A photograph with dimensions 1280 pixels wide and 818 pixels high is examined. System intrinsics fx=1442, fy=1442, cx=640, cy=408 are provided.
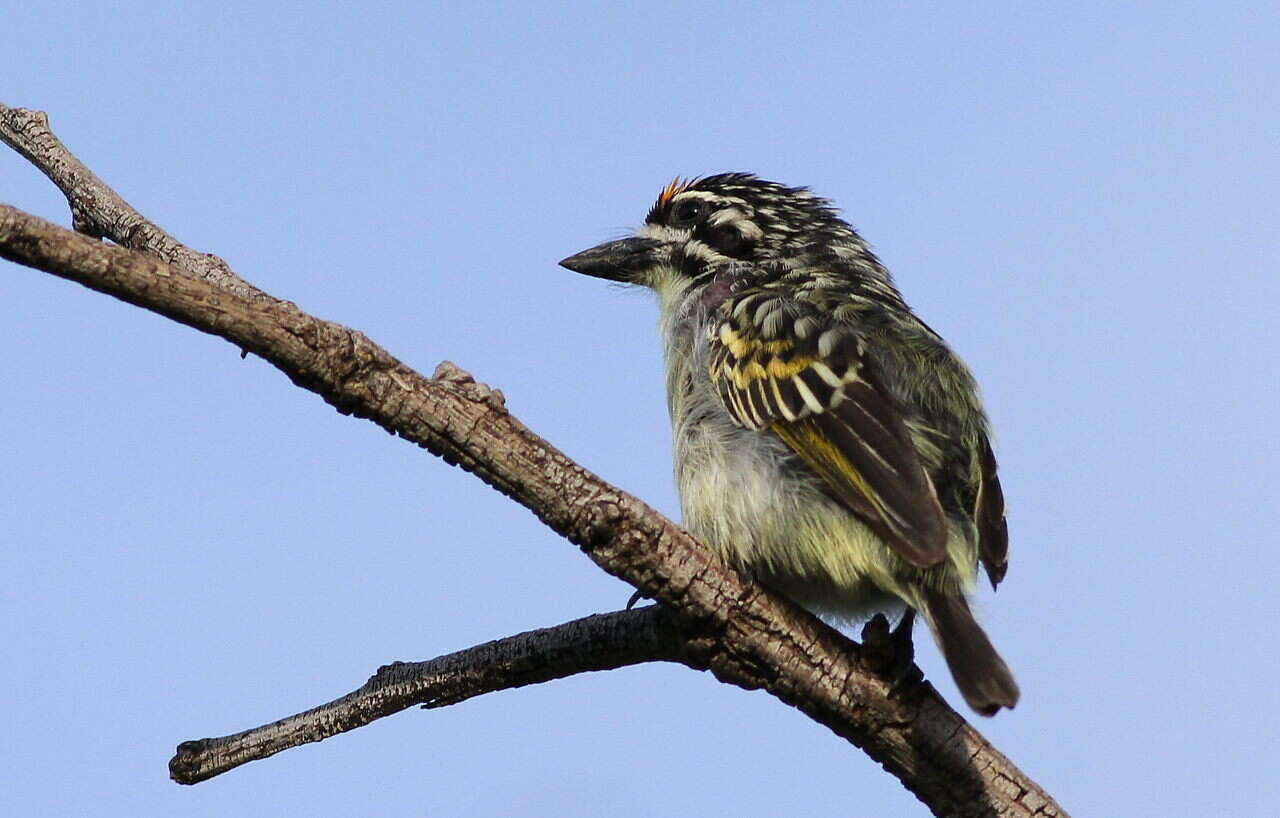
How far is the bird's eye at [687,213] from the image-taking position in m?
6.46

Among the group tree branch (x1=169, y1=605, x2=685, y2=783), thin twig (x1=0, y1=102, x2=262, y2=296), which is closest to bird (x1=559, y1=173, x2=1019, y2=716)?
tree branch (x1=169, y1=605, x2=685, y2=783)

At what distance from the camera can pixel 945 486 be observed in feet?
15.6

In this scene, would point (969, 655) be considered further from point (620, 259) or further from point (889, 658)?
point (620, 259)

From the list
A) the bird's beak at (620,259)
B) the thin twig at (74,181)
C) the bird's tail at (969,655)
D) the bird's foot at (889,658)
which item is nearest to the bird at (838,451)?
the bird's tail at (969,655)

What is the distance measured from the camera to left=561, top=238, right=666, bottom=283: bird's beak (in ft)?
20.9

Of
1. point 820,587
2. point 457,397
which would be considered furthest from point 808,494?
point 457,397

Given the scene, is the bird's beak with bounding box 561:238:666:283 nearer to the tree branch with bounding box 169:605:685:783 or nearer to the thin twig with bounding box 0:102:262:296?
the thin twig with bounding box 0:102:262:296

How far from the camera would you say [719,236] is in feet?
20.8

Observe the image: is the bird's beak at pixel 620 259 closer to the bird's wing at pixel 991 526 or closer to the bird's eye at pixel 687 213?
the bird's eye at pixel 687 213

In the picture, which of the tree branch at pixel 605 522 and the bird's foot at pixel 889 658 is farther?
the bird's foot at pixel 889 658

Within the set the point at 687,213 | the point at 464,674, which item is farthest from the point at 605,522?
the point at 687,213

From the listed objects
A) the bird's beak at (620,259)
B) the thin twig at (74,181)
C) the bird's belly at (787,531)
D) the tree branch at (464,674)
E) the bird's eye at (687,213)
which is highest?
the bird's eye at (687,213)

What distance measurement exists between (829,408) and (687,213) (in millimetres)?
2014

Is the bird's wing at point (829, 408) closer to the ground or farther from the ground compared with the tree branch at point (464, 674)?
farther from the ground
